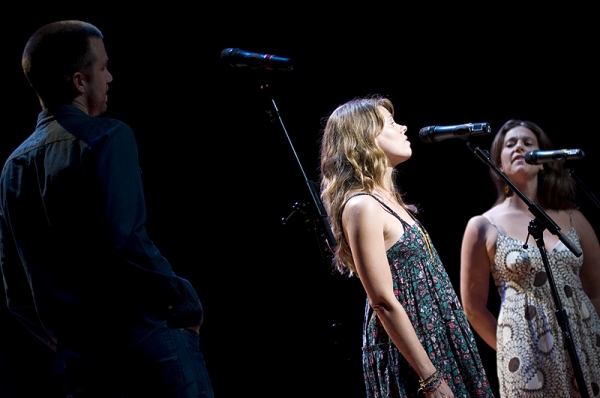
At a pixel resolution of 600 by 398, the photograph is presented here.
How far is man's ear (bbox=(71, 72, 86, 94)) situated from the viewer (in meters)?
1.78

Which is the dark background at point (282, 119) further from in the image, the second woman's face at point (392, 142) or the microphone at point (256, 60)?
the second woman's face at point (392, 142)

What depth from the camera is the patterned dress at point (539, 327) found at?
3.11 meters

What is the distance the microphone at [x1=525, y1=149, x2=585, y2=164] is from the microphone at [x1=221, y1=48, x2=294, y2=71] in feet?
4.27

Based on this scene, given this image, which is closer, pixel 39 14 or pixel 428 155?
pixel 39 14

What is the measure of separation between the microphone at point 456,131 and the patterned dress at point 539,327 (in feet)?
2.63

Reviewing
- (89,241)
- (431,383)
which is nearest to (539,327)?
(431,383)

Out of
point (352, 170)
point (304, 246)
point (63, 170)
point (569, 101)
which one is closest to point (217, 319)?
point (304, 246)

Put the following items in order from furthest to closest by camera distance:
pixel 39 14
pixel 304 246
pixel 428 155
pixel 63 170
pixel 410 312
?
pixel 428 155
pixel 304 246
pixel 39 14
pixel 410 312
pixel 63 170

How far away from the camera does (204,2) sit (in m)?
3.88

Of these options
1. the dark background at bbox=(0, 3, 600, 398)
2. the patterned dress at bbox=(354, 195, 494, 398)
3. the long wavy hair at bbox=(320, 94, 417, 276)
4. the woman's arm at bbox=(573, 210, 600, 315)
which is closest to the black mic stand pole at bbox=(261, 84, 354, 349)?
the long wavy hair at bbox=(320, 94, 417, 276)

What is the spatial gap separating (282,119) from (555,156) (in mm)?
1491

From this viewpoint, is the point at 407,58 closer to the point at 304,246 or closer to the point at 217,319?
the point at 304,246

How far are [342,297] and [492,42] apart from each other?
2000mm

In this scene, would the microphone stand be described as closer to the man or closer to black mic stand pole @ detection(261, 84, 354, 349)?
black mic stand pole @ detection(261, 84, 354, 349)
